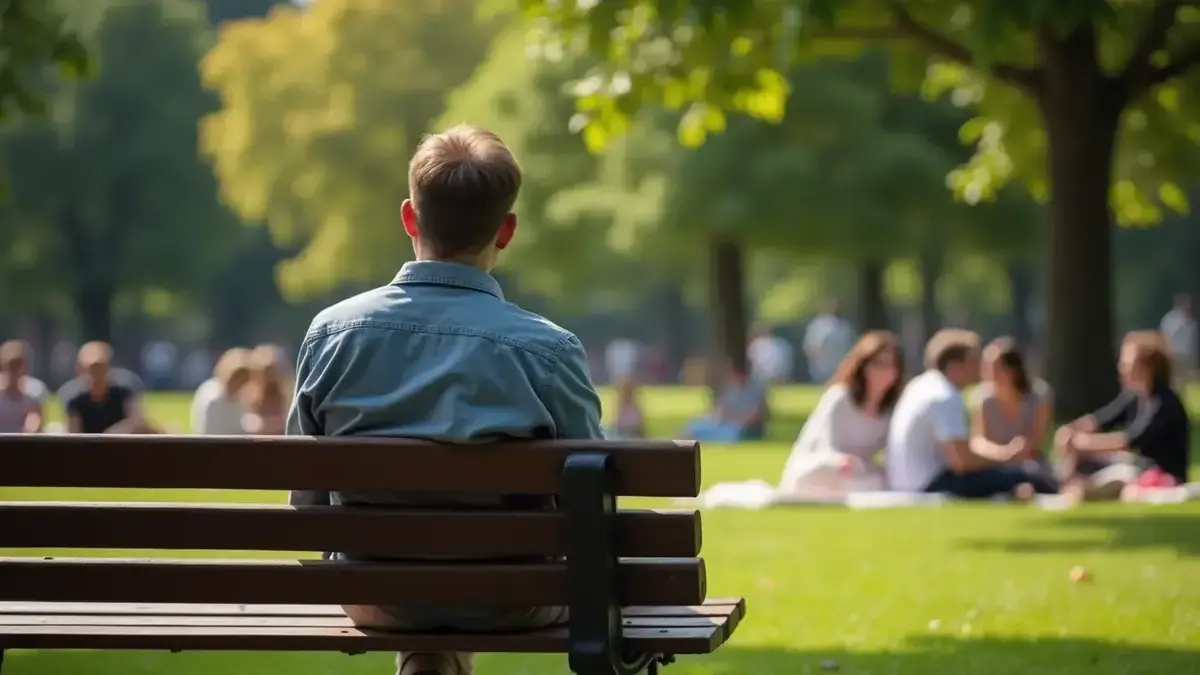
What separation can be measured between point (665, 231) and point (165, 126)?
29.5 m

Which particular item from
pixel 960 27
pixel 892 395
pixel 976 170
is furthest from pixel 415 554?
pixel 976 170

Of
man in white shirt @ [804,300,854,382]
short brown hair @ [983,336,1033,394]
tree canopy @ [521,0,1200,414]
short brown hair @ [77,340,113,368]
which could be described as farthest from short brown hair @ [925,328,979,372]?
man in white shirt @ [804,300,854,382]

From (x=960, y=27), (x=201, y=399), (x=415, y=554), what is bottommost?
(x=201, y=399)

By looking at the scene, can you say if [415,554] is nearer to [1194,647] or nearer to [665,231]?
[1194,647]

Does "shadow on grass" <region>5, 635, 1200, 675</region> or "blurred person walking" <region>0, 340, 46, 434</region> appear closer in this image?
"shadow on grass" <region>5, 635, 1200, 675</region>

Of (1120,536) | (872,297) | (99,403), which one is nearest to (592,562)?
(1120,536)

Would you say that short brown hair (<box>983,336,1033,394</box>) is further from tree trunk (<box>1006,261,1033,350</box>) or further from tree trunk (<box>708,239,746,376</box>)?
tree trunk (<box>1006,261,1033,350</box>)

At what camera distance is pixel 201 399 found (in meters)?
18.2

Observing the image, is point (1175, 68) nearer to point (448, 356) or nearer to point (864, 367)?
point (864, 367)

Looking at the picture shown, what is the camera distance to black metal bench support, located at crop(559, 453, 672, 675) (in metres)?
4.41

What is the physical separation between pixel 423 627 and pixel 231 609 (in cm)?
62

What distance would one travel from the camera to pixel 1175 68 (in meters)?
20.0

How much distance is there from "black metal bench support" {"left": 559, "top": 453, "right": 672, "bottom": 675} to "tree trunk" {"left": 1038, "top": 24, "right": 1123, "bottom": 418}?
52.7 ft

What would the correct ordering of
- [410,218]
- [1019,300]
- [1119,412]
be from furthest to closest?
1. [1019,300]
2. [1119,412]
3. [410,218]
